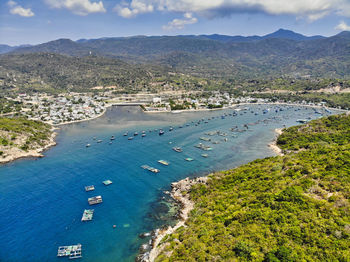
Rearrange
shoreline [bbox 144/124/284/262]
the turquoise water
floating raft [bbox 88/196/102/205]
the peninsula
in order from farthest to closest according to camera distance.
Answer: the peninsula, floating raft [bbox 88/196/102/205], the turquoise water, shoreline [bbox 144/124/284/262]

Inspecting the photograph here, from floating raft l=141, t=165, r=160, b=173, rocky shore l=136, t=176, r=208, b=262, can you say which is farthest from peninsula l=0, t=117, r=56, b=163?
rocky shore l=136, t=176, r=208, b=262

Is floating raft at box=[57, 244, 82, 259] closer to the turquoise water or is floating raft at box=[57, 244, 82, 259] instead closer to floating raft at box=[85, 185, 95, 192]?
the turquoise water

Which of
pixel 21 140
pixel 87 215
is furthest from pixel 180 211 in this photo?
pixel 21 140

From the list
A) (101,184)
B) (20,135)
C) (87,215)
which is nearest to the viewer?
(87,215)

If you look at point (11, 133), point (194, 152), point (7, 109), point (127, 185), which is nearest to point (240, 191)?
point (127, 185)

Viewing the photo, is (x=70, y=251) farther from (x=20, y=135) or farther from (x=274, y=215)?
(x=20, y=135)

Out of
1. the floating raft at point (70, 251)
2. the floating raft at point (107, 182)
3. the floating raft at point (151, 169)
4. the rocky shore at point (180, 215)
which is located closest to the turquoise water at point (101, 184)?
the floating raft at point (70, 251)
